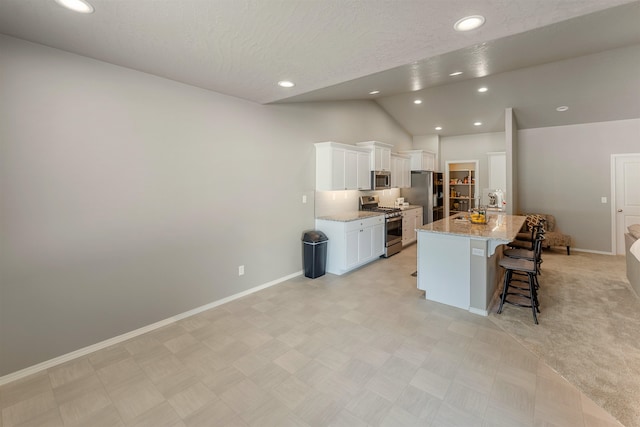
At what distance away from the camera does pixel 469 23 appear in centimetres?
205

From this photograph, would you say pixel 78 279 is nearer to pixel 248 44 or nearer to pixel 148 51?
pixel 148 51

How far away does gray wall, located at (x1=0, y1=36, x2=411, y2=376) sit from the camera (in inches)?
90.4

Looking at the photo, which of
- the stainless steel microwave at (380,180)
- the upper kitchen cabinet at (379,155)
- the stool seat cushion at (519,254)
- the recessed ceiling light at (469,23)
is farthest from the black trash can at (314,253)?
the recessed ceiling light at (469,23)

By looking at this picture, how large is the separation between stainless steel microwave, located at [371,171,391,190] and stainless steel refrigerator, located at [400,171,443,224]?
164 cm

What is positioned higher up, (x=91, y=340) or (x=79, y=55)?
(x=79, y=55)

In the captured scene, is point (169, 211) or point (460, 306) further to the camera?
point (460, 306)

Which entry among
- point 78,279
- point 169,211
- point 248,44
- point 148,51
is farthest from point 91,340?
point 248,44

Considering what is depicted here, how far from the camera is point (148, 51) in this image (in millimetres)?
2438

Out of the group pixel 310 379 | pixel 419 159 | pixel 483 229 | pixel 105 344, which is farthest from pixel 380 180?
pixel 105 344

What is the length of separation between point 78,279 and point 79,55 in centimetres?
204

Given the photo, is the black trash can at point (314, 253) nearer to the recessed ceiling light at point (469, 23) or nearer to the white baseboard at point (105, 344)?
the white baseboard at point (105, 344)

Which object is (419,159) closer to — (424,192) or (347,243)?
(424,192)

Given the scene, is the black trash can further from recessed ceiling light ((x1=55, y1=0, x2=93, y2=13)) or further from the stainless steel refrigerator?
the stainless steel refrigerator

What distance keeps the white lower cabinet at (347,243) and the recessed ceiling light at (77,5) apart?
12.4 feet
